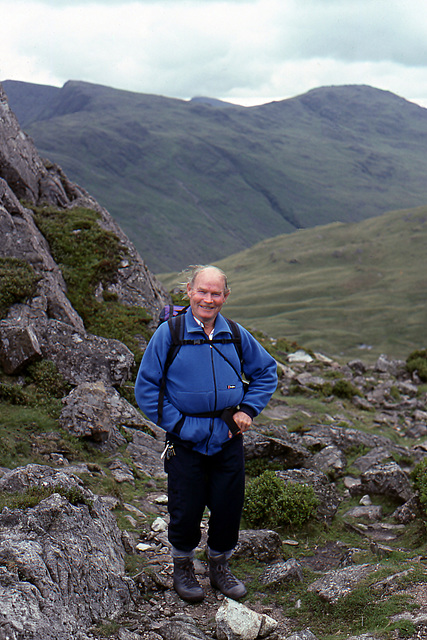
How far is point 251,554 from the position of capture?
8.09m

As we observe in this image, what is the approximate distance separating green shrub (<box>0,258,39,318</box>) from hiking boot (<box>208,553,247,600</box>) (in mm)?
9562

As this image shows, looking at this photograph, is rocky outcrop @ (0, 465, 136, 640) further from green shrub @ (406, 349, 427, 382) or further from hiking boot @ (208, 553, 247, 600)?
green shrub @ (406, 349, 427, 382)

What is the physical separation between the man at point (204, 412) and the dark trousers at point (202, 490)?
0.01 m

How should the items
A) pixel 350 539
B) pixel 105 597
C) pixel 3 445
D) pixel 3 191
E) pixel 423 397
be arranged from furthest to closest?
pixel 423 397 < pixel 3 191 < pixel 3 445 < pixel 350 539 < pixel 105 597

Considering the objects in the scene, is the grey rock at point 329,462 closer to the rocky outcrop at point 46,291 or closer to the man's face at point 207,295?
the rocky outcrop at point 46,291

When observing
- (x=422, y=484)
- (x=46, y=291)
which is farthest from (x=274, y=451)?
(x=46, y=291)

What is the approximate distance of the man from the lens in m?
6.42

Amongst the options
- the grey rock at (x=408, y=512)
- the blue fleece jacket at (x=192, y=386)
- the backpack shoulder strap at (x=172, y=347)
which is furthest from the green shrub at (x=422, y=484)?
the backpack shoulder strap at (x=172, y=347)

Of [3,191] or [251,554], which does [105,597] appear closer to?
[251,554]

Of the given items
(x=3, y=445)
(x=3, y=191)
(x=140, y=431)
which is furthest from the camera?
(x=3, y=191)

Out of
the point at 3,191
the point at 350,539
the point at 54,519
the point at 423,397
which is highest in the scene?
the point at 3,191

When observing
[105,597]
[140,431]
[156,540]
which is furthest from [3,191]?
[105,597]

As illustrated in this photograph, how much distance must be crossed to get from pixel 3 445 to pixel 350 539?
6.48 metres

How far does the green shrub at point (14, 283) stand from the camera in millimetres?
14508
